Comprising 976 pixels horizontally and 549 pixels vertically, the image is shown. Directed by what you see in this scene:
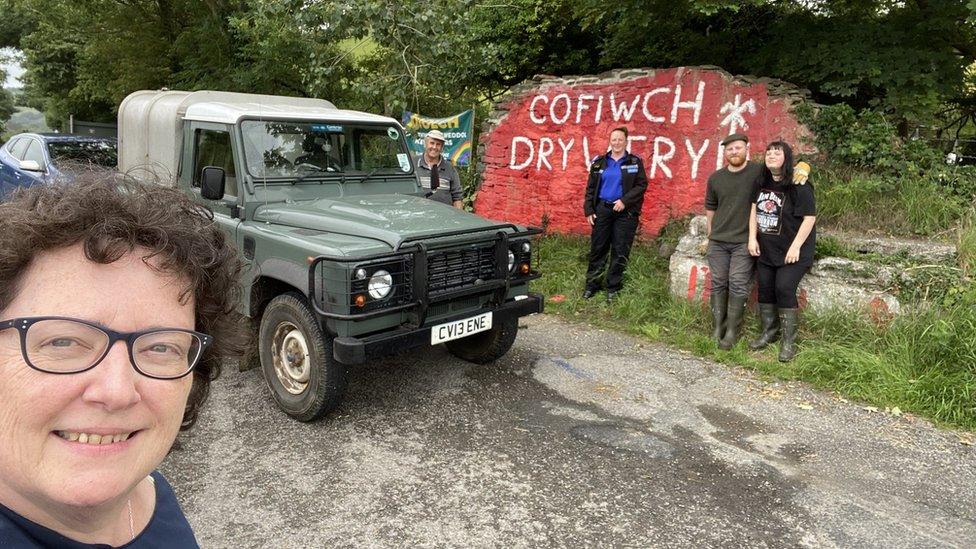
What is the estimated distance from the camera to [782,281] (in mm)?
5336

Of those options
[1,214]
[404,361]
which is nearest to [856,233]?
[404,361]

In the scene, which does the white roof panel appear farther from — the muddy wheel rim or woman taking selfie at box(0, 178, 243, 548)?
woman taking selfie at box(0, 178, 243, 548)

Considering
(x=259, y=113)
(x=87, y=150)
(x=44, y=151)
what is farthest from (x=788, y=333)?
(x=44, y=151)

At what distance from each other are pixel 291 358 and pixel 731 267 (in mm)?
3814

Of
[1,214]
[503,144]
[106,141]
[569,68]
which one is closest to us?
[1,214]

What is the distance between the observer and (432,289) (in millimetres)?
4035

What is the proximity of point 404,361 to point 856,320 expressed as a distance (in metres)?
3.73

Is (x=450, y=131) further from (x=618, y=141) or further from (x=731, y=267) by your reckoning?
(x=731, y=267)

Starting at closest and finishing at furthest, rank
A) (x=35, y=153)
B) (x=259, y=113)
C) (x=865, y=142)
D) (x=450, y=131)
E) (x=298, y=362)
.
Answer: (x=298, y=362) < (x=259, y=113) < (x=865, y=142) < (x=35, y=153) < (x=450, y=131)

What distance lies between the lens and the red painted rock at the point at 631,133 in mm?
6969

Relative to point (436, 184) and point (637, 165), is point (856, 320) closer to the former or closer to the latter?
point (637, 165)

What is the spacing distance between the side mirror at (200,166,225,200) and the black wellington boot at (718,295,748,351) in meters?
4.28

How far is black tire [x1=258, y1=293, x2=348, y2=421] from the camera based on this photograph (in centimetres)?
386

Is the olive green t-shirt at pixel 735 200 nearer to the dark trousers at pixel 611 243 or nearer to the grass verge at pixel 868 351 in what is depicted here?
the grass verge at pixel 868 351
